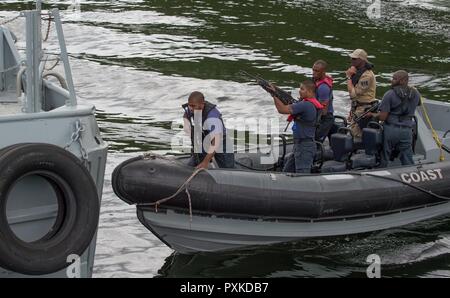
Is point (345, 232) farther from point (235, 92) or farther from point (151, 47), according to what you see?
A: point (151, 47)

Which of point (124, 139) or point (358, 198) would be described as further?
point (124, 139)

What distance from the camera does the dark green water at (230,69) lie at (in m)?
11.8

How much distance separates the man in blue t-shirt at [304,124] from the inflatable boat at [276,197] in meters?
0.29

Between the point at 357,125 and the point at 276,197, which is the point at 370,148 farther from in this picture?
the point at 276,197

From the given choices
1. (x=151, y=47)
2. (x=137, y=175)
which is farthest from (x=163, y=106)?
(x=137, y=175)

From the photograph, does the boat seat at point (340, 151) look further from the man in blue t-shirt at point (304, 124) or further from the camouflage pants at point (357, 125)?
the man in blue t-shirt at point (304, 124)

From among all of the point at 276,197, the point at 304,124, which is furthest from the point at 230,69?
the point at 276,197

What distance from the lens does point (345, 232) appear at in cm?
1184

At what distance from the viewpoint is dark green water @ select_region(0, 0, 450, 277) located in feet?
38.7

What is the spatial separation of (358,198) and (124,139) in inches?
264

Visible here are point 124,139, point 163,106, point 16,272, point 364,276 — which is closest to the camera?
point 16,272

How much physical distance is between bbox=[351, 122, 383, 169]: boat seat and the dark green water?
1054 mm

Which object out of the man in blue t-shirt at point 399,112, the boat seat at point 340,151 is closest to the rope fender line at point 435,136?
the man in blue t-shirt at point 399,112

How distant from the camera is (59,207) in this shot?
872 centimetres
